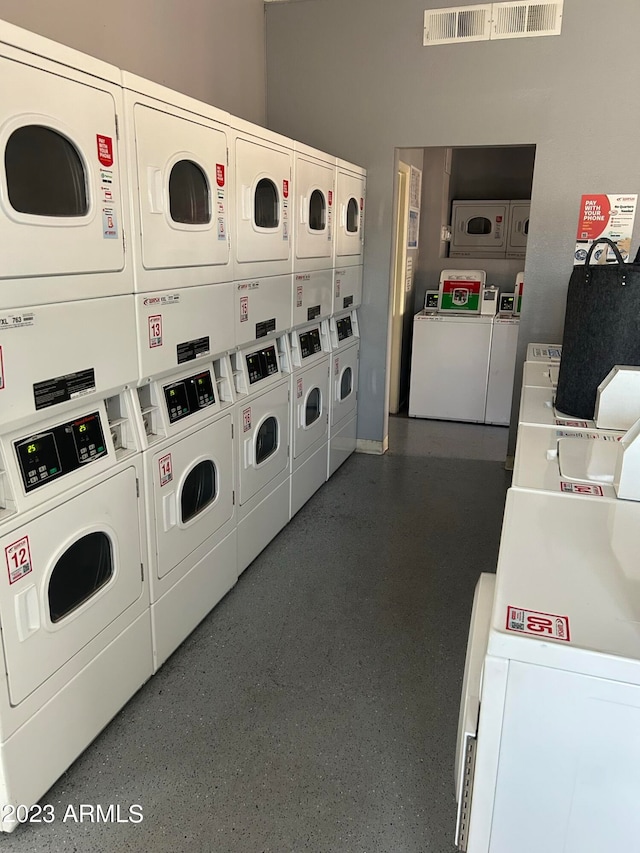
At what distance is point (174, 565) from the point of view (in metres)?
2.39

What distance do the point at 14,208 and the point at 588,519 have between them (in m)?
1.55

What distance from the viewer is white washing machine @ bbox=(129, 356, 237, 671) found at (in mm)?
2236

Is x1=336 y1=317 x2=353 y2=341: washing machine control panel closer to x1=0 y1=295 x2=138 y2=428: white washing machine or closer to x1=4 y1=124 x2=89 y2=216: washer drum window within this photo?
x1=0 y1=295 x2=138 y2=428: white washing machine

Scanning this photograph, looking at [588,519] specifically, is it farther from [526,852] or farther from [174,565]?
[174,565]

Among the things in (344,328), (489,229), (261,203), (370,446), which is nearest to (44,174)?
(261,203)

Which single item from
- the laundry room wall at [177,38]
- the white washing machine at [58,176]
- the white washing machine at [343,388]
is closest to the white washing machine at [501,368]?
the white washing machine at [343,388]

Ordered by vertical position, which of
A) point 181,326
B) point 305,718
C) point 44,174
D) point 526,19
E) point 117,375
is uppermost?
point 526,19

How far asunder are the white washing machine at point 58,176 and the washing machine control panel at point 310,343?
1.80 metres

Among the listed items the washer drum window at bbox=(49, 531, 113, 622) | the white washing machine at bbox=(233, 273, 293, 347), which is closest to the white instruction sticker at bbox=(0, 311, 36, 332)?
the washer drum window at bbox=(49, 531, 113, 622)

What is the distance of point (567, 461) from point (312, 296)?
2.05 m

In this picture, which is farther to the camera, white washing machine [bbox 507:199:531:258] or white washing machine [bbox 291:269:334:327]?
white washing machine [bbox 507:199:531:258]

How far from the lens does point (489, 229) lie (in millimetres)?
6574

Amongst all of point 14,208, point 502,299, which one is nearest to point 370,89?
point 502,299

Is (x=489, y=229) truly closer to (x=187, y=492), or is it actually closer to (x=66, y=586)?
(x=187, y=492)
